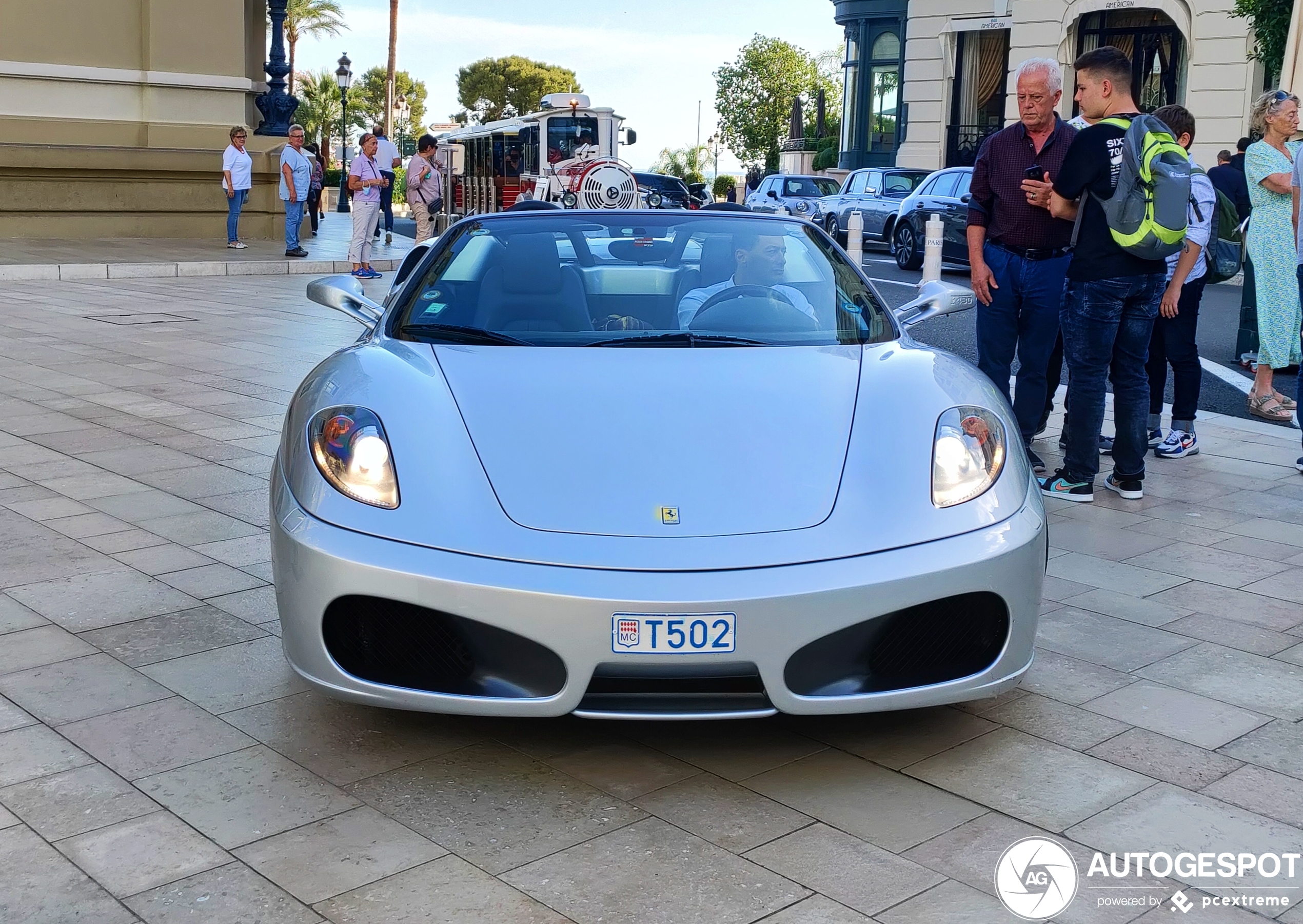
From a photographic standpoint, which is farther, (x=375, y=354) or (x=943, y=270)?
(x=943, y=270)

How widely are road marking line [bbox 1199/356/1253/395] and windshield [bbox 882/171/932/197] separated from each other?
48.1ft

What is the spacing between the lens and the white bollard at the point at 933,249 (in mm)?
10805

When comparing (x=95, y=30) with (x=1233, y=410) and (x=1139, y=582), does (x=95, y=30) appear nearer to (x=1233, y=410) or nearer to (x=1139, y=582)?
(x=1233, y=410)

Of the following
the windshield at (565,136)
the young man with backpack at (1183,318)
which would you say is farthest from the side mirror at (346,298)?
the windshield at (565,136)

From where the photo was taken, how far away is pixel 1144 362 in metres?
5.88

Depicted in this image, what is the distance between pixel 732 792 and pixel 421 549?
0.88 metres

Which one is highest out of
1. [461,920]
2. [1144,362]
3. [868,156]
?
[868,156]

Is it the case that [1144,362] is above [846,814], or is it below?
above

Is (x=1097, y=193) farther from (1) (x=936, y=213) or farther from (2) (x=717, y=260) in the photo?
(1) (x=936, y=213)

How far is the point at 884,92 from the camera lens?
39.3 meters

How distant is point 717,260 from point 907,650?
5.84 ft

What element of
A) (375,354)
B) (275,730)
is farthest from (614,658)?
(375,354)

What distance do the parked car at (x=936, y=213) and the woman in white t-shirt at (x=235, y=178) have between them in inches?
379

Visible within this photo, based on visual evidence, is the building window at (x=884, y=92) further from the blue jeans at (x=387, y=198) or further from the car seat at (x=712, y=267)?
the car seat at (x=712, y=267)
